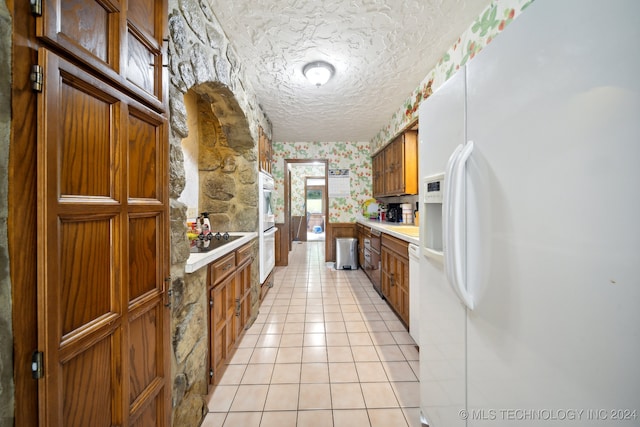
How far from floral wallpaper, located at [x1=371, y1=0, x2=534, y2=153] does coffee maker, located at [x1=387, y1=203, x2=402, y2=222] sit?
1397mm

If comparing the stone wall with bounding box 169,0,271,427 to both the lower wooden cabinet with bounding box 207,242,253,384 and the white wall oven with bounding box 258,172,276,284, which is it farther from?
the white wall oven with bounding box 258,172,276,284

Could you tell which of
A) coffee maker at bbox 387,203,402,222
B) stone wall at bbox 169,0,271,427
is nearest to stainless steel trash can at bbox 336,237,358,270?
coffee maker at bbox 387,203,402,222

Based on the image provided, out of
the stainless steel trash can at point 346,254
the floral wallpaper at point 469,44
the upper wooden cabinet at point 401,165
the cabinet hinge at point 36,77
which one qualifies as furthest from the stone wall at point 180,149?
the stainless steel trash can at point 346,254

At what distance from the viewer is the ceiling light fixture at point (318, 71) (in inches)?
87.6

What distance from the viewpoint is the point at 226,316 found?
1.78 metres

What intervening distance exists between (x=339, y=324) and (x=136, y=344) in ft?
6.31

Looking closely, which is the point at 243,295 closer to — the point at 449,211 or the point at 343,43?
the point at 449,211

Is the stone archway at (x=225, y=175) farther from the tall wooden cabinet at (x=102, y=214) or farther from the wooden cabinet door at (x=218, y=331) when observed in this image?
the tall wooden cabinet at (x=102, y=214)

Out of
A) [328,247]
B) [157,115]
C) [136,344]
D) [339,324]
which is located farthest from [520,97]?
[328,247]

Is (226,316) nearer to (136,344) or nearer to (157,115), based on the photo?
(136,344)

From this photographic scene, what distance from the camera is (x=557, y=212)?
0.59 m

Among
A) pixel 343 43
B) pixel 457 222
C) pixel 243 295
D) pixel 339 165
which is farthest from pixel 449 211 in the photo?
pixel 339 165

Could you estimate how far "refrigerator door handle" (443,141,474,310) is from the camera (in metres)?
0.84

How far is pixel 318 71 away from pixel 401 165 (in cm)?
164
